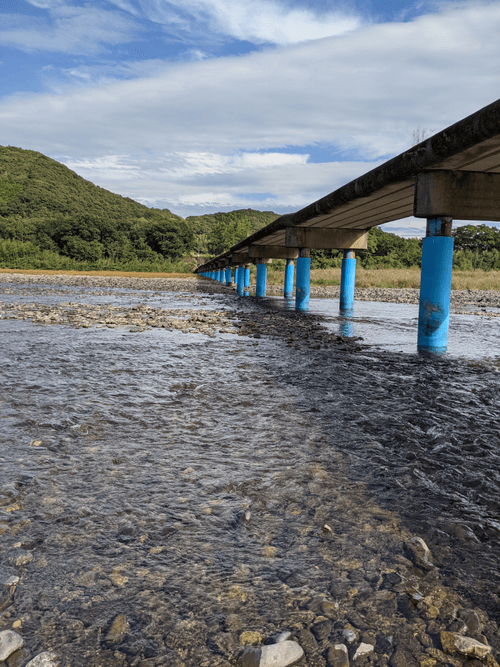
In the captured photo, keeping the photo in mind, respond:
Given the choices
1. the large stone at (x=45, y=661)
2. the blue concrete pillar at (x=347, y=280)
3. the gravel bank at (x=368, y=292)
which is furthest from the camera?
the gravel bank at (x=368, y=292)

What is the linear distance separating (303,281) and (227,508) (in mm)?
20781

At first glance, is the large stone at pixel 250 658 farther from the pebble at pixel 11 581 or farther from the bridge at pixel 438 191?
the bridge at pixel 438 191

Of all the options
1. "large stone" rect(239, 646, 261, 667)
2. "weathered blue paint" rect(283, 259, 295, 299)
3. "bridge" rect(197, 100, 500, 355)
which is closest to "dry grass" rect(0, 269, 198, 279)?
"weathered blue paint" rect(283, 259, 295, 299)

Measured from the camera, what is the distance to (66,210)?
124375 millimetres

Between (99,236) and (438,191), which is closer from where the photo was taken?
(438,191)

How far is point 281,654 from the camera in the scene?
→ 2.11m

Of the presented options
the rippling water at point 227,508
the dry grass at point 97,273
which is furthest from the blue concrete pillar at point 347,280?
the dry grass at point 97,273

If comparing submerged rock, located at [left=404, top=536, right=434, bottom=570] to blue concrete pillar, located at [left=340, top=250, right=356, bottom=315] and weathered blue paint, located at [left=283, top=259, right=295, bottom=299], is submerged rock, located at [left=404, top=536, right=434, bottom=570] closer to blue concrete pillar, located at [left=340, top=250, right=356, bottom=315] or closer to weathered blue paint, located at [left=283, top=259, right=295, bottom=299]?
blue concrete pillar, located at [left=340, top=250, right=356, bottom=315]

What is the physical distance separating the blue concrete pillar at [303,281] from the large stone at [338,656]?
21.1 m

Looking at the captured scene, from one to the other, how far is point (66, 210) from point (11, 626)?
134368 mm

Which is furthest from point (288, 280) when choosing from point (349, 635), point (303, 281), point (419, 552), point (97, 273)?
point (97, 273)

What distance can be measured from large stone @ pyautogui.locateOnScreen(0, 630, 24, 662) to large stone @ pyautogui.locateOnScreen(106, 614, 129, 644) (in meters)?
0.38

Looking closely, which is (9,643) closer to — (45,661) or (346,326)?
Answer: (45,661)

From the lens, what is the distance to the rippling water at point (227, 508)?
2.37 metres
